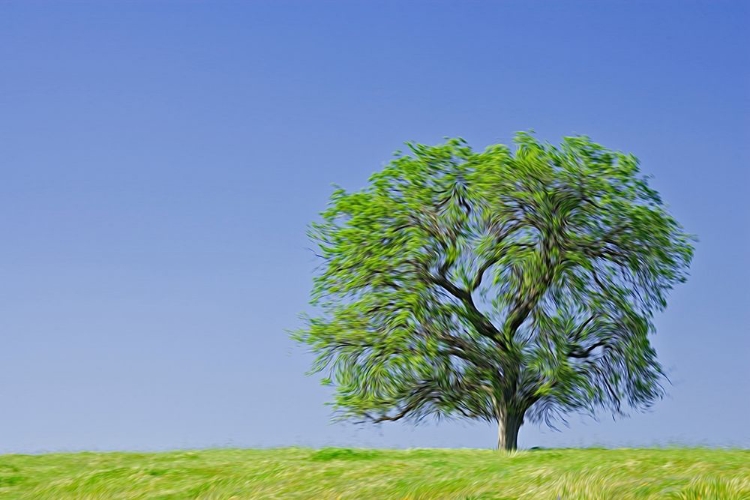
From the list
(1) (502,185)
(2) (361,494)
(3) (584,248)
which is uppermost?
(1) (502,185)

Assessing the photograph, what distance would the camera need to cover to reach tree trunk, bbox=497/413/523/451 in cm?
2747

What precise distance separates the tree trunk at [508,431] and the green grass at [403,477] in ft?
6.64

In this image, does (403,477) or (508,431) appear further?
(508,431)

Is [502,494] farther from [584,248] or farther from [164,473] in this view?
[584,248]

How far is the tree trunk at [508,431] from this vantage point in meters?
27.5

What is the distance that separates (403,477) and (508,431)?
28.1 ft

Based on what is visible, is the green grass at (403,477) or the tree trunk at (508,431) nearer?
the green grass at (403,477)

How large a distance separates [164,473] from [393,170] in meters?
12.0

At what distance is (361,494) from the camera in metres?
18.4

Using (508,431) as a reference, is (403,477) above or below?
below

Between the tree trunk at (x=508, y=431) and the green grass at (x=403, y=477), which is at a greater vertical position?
the tree trunk at (x=508, y=431)

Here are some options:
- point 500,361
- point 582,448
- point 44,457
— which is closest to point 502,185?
point 500,361

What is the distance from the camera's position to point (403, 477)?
19688 mm

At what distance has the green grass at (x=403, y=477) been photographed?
58.3 feet
